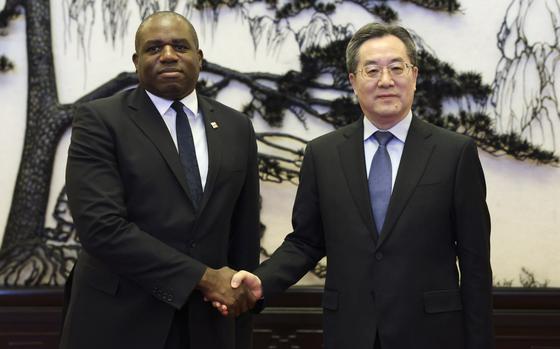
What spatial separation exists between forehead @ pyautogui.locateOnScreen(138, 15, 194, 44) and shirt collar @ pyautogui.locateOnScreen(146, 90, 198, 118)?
17cm

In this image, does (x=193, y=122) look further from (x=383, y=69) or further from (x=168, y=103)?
(x=383, y=69)

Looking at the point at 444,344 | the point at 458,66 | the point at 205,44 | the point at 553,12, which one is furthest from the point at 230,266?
the point at 553,12

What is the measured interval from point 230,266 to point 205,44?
47.5 inches

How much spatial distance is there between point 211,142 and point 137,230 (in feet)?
1.17

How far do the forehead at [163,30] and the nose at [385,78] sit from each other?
0.59m

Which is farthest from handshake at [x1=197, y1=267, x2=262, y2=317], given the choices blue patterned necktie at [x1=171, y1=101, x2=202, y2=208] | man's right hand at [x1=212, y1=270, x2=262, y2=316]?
blue patterned necktie at [x1=171, y1=101, x2=202, y2=208]

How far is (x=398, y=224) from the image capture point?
1.83 metres

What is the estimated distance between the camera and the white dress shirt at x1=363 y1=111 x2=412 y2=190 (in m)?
1.94

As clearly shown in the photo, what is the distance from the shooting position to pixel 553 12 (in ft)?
9.93

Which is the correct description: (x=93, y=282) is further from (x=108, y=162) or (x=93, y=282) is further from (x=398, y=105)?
(x=398, y=105)

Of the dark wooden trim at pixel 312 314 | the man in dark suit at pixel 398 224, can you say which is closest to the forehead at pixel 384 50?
the man in dark suit at pixel 398 224

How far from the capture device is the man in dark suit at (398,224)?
181 cm

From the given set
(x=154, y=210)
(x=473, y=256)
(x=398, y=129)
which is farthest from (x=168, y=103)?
(x=473, y=256)

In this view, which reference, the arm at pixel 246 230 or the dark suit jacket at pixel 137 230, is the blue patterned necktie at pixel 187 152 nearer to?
the dark suit jacket at pixel 137 230
